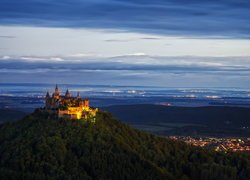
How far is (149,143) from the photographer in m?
83.0

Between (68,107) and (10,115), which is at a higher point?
(68,107)

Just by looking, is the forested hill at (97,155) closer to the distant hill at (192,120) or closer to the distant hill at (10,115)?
the distant hill at (192,120)

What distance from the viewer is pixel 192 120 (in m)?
181

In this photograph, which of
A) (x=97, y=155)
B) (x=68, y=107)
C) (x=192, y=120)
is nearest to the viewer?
(x=97, y=155)

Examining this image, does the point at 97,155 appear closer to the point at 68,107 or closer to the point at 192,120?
the point at 68,107

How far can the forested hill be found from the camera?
6936 centimetres

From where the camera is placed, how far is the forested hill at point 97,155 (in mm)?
69363

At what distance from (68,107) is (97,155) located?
10438 millimetres

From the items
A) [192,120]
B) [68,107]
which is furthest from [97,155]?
[192,120]

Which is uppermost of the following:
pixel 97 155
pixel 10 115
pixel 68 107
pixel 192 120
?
pixel 68 107

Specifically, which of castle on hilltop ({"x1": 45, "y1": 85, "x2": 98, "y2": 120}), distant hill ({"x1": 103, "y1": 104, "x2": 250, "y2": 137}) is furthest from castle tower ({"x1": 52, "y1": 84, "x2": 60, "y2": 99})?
distant hill ({"x1": 103, "y1": 104, "x2": 250, "y2": 137})

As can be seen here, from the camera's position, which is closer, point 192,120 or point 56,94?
point 56,94

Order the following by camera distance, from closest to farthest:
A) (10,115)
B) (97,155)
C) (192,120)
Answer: (97,155) → (10,115) → (192,120)

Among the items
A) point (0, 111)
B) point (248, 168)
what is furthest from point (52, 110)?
point (0, 111)
